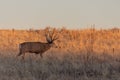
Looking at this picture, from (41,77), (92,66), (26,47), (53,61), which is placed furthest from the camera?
(26,47)

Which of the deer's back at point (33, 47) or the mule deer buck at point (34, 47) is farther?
the deer's back at point (33, 47)

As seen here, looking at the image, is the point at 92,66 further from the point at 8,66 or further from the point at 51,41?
the point at 51,41

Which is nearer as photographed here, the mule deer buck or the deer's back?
the mule deer buck

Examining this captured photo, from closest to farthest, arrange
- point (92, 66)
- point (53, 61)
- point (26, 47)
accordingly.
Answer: point (92, 66)
point (53, 61)
point (26, 47)

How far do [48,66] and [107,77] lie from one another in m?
3.07

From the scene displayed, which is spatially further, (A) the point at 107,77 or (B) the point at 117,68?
(B) the point at 117,68

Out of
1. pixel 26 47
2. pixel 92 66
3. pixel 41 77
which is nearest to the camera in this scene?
pixel 41 77

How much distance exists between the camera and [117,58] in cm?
2088

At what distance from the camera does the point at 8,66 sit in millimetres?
18625

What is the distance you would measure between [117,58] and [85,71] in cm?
411

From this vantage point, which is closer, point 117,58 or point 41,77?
point 41,77

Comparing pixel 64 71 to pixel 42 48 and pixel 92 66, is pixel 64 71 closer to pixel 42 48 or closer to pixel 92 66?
pixel 92 66

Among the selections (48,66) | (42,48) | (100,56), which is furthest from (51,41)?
(48,66)

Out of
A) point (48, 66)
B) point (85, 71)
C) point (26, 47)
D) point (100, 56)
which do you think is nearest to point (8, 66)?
point (48, 66)
